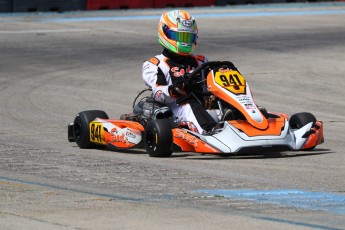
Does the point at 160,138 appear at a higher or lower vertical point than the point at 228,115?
lower

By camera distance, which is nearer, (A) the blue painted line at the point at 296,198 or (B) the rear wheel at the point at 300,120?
(A) the blue painted line at the point at 296,198

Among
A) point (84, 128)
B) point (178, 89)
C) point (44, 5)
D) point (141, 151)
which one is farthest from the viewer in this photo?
point (44, 5)

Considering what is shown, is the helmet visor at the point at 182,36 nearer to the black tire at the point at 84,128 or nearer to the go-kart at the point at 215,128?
the go-kart at the point at 215,128

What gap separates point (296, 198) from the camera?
784 cm

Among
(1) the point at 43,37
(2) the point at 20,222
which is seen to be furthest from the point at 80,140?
(1) the point at 43,37

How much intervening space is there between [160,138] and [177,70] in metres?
1.18

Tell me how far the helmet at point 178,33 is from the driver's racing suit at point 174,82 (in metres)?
0.10

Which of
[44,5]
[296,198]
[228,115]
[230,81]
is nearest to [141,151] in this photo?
[228,115]

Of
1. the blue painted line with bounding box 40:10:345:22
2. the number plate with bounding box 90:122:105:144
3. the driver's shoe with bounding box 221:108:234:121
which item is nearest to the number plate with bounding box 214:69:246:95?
the driver's shoe with bounding box 221:108:234:121

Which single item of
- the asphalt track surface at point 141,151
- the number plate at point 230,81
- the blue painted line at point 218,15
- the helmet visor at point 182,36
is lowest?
the blue painted line at point 218,15

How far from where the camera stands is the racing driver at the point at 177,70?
10.5 m

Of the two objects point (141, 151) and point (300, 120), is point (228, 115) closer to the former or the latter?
point (300, 120)

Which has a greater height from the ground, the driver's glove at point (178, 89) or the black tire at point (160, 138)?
the driver's glove at point (178, 89)

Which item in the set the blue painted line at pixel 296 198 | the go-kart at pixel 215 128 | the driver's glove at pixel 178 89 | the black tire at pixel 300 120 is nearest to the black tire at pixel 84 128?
the go-kart at pixel 215 128
